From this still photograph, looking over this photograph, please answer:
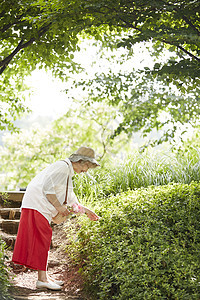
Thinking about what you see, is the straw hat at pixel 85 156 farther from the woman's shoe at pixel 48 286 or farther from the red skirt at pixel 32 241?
the woman's shoe at pixel 48 286

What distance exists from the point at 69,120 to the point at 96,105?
339 cm

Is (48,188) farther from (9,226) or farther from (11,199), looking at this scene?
(11,199)

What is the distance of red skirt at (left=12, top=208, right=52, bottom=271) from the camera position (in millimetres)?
3984

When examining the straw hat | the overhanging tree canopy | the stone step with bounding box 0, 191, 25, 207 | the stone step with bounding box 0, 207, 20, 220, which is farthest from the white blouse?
the stone step with bounding box 0, 191, 25, 207

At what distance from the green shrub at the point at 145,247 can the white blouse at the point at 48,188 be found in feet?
2.06

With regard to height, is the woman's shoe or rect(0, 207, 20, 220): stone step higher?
rect(0, 207, 20, 220): stone step

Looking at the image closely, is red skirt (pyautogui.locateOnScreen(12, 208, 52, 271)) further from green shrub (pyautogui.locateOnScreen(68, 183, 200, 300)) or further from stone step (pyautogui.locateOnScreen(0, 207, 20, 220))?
stone step (pyautogui.locateOnScreen(0, 207, 20, 220))

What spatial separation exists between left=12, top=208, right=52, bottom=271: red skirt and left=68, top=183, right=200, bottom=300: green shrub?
474mm

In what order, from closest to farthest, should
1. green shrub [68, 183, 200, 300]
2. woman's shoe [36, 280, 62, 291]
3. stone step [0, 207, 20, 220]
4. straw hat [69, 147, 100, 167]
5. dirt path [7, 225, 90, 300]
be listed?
green shrub [68, 183, 200, 300]
dirt path [7, 225, 90, 300]
woman's shoe [36, 280, 62, 291]
straw hat [69, 147, 100, 167]
stone step [0, 207, 20, 220]

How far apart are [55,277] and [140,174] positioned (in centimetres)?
250

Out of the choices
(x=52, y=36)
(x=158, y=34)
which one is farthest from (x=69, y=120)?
(x=158, y=34)

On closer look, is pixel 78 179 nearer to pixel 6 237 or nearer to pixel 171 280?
pixel 6 237

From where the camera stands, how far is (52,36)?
205 inches

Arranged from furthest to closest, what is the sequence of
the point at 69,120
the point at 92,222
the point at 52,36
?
the point at 69,120 < the point at 52,36 < the point at 92,222
